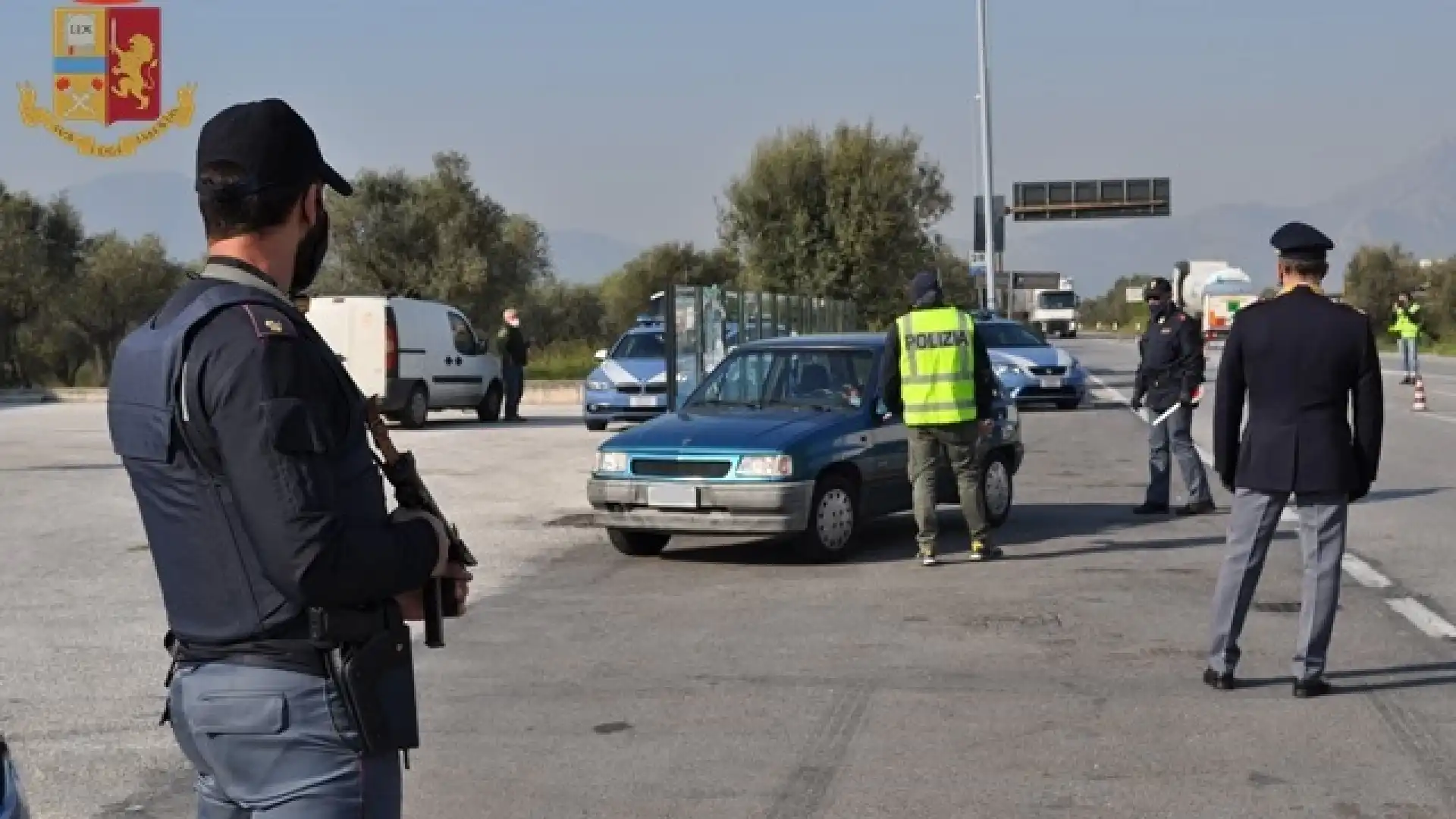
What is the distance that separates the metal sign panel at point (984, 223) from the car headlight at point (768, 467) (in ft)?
118

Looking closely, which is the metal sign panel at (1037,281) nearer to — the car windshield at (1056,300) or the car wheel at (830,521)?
the car windshield at (1056,300)

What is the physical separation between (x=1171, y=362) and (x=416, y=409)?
15.1 m

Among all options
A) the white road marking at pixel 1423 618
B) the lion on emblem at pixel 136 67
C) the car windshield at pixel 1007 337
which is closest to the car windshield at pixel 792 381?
the white road marking at pixel 1423 618

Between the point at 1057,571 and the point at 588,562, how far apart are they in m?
3.21

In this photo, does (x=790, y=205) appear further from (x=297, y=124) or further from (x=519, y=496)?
(x=297, y=124)

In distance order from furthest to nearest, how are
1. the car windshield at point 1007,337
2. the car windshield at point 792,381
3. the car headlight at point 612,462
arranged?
the car windshield at point 1007,337 → the car windshield at point 792,381 → the car headlight at point 612,462

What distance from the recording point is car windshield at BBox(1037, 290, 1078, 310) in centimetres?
8662

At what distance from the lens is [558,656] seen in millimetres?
8969

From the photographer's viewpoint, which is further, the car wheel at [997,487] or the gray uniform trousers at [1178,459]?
the gray uniform trousers at [1178,459]

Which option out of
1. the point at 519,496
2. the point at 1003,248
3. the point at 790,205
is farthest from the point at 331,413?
the point at 1003,248

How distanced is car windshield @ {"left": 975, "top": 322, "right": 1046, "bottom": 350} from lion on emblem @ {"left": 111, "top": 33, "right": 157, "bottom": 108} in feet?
46.2

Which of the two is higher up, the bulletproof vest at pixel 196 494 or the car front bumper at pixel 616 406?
the bulletproof vest at pixel 196 494

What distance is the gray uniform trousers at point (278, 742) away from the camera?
9.31 ft

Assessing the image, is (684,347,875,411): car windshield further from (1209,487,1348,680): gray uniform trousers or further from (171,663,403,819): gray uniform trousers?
(171,663,403,819): gray uniform trousers
